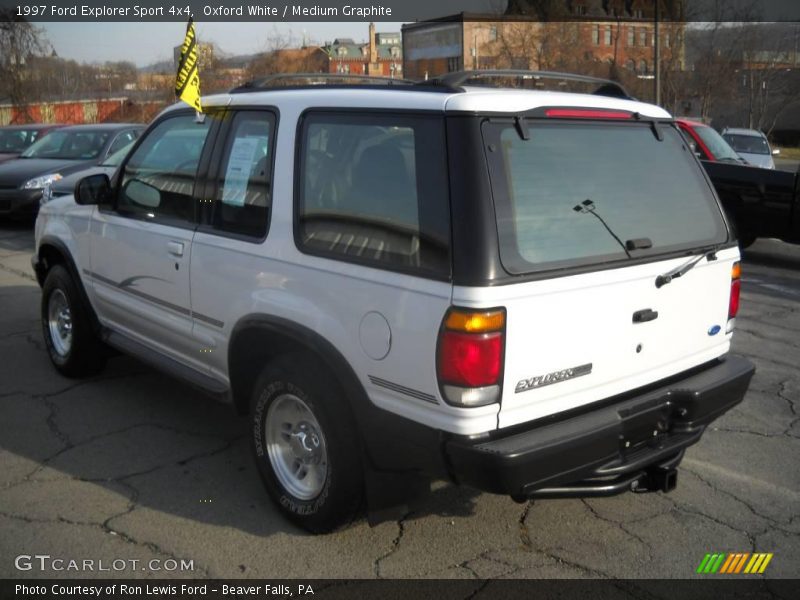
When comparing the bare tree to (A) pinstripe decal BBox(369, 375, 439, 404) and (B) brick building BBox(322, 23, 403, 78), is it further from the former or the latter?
(A) pinstripe decal BBox(369, 375, 439, 404)

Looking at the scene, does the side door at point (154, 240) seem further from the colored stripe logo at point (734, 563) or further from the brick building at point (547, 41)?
the brick building at point (547, 41)

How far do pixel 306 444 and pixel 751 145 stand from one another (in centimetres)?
1875

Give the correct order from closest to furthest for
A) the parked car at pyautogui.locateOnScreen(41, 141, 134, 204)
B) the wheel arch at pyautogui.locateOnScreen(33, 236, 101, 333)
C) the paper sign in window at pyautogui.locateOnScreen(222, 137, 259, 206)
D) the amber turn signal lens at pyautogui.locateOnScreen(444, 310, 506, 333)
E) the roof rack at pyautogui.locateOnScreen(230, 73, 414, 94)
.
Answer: the amber turn signal lens at pyautogui.locateOnScreen(444, 310, 506, 333) < the paper sign in window at pyautogui.locateOnScreen(222, 137, 259, 206) < the roof rack at pyautogui.locateOnScreen(230, 73, 414, 94) < the wheel arch at pyautogui.locateOnScreen(33, 236, 101, 333) < the parked car at pyautogui.locateOnScreen(41, 141, 134, 204)

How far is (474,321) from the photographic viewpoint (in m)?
2.77

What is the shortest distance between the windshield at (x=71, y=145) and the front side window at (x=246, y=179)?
9.91 m

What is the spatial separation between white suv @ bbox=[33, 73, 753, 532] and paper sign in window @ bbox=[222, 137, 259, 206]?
0.01 metres

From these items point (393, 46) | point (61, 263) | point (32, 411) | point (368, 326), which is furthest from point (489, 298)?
point (393, 46)

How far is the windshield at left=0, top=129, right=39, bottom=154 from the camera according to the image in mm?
16766

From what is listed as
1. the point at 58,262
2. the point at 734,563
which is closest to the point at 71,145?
the point at 58,262

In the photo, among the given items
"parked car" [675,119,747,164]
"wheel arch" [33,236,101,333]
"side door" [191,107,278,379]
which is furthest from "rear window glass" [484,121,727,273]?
"parked car" [675,119,747,164]

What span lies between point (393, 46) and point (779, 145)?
29.7m

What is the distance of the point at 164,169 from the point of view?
4512mm

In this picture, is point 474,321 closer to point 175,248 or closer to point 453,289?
point 453,289
